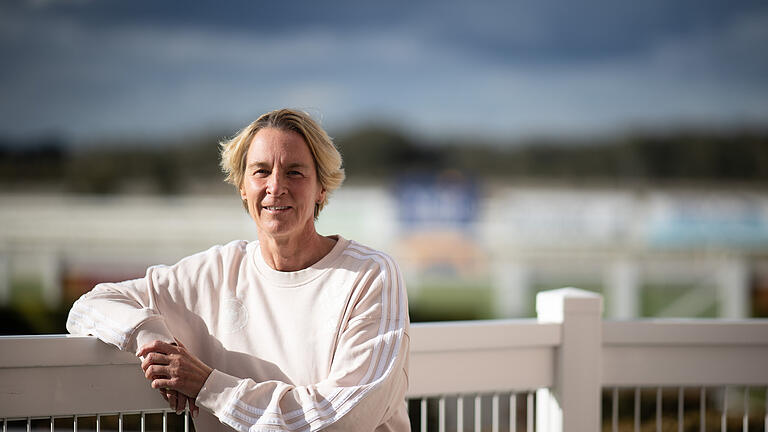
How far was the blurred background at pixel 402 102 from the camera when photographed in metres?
10.7

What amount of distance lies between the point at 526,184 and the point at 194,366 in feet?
33.7

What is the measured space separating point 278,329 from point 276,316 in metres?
0.03

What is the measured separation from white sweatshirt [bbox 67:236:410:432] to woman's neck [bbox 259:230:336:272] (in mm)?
19

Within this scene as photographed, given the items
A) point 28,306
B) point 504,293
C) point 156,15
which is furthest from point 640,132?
point 28,306

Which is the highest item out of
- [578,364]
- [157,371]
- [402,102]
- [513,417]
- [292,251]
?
[402,102]

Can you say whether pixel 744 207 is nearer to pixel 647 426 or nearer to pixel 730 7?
pixel 730 7

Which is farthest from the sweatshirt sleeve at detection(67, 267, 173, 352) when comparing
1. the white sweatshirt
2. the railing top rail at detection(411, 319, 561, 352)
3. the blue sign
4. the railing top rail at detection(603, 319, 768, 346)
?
the blue sign

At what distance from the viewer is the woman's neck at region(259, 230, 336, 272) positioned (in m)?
1.62

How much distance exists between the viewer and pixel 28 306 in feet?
22.1

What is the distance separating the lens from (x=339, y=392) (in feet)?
4.78

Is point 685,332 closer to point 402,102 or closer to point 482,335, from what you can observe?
point 482,335

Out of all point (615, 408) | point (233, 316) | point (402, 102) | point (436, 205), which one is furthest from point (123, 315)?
point (402, 102)

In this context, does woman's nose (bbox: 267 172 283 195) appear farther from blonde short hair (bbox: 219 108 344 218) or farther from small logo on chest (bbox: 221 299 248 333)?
small logo on chest (bbox: 221 299 248 333)

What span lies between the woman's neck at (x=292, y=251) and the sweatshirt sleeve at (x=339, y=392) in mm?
184
